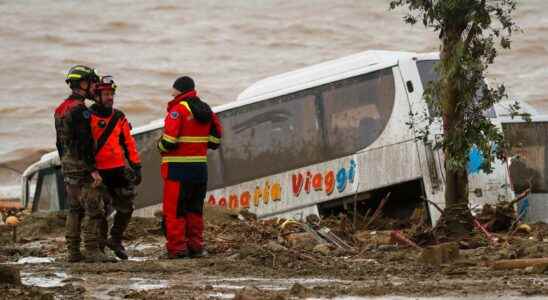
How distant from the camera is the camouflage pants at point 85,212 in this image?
40.9ft

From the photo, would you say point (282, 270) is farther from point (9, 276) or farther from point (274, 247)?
point (9, 276)

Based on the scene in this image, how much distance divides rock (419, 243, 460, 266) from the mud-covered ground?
3cm

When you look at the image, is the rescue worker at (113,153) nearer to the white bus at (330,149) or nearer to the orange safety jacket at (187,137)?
the orange safety jacket at (187,137)

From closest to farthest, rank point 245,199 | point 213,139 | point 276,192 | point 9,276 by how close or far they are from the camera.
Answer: point 9,276, point 213,139, point 276,192, point 245,199

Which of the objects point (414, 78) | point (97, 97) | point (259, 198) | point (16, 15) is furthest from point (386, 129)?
point (16, 15)

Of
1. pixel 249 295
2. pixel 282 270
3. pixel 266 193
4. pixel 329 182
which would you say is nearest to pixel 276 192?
pixel 266 193

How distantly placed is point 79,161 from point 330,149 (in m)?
5.81

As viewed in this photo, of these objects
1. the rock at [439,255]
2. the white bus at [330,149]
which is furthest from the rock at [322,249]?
the white bus at [330,149]

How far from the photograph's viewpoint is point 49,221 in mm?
17531

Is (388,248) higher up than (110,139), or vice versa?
(110,139)

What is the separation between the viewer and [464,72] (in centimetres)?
1273

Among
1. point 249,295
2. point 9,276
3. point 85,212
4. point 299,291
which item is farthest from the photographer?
point 85,212

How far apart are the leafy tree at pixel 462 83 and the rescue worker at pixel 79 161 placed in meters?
3.01

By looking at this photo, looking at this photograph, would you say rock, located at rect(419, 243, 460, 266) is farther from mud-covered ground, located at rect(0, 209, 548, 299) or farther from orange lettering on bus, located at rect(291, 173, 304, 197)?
orange lettering on bus, located at rect(291, 173, 304, 197)
